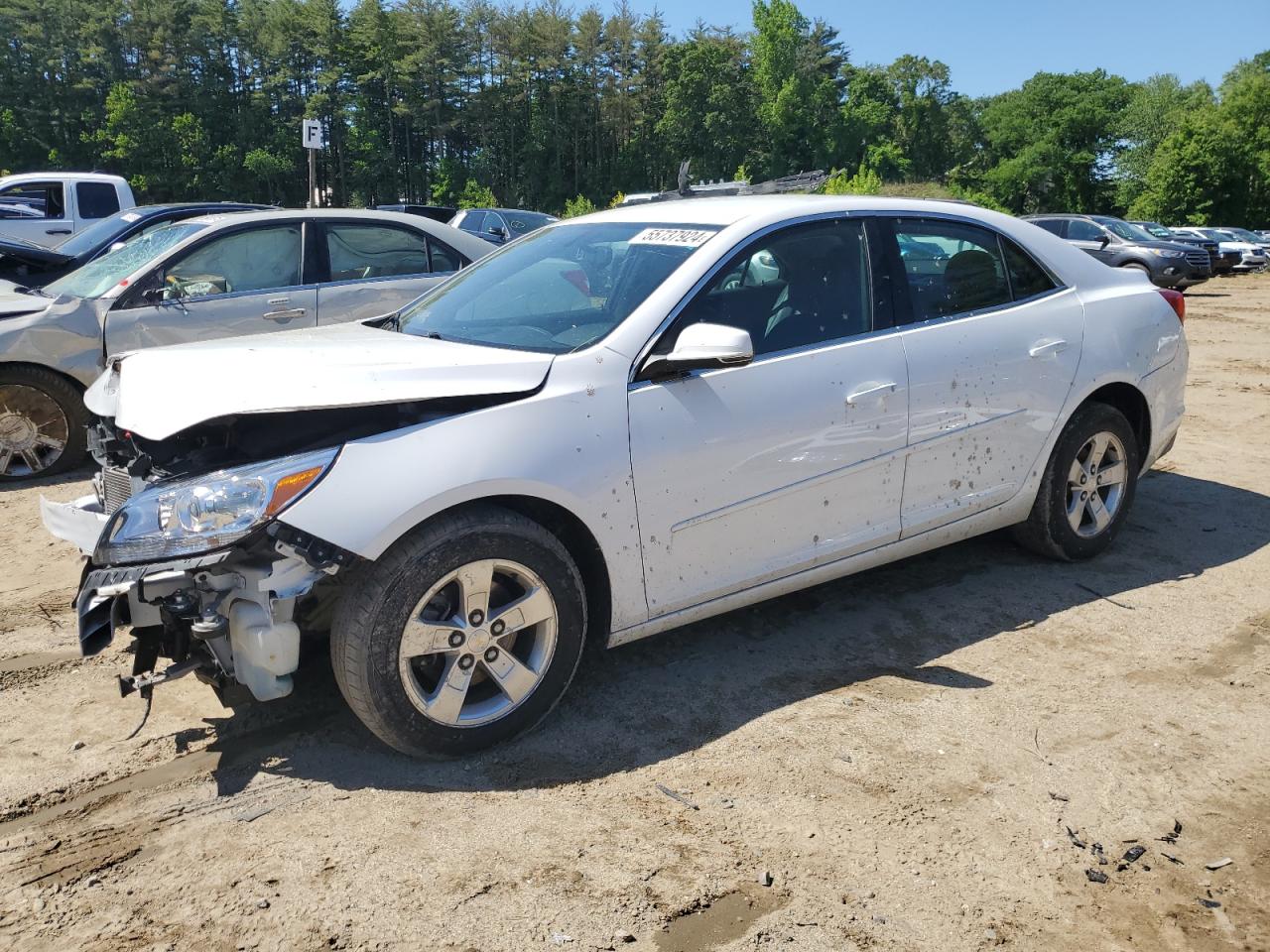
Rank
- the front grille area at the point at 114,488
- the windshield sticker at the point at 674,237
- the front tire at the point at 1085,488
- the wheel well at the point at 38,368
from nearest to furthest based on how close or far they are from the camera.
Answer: the front grille area at the point at 114,488 → the windshield sticker at the point at 674,237 → the front tire at the point at 1085,488 → the wheel well at the point at 38,368

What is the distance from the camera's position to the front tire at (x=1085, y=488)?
4.55 meters

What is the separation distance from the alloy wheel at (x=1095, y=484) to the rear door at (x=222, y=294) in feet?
16.3

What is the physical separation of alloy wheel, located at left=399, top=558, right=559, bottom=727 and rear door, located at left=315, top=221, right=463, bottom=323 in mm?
4397

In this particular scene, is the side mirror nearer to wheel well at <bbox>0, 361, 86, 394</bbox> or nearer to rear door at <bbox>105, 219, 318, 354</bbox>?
rear door at <bbox>105, 219, 318, 354</bbox>

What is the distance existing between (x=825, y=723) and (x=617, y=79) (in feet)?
268

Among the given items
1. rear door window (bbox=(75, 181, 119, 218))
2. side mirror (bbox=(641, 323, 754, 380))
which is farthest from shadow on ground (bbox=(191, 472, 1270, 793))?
rear door window (bbox=(75, 181, 119, 218))

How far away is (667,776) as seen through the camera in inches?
118

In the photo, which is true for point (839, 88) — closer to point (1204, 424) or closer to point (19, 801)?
point (1204, 424)

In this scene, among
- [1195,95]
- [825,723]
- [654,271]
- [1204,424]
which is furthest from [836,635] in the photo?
[1195,95]

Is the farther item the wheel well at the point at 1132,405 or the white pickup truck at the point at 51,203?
the white pickup truck at the point at 51,203

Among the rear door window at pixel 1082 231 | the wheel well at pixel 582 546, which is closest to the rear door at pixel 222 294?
the wheel well at pixel 582 546

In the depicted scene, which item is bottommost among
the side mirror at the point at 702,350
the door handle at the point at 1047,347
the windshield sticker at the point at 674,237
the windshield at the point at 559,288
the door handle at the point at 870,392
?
the door handle at the point at 870,392

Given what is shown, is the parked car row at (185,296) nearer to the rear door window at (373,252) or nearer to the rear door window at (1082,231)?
the rear door window at (373,252)

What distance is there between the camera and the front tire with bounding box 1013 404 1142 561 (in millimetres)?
4547
